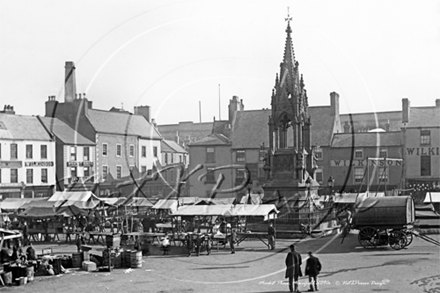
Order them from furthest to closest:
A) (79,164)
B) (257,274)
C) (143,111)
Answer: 1. (143,111)
2. (79,164)
3. (257,274)

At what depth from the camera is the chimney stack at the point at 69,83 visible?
59.8m

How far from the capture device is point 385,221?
2558 cm

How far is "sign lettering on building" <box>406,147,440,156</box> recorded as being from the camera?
54469mm

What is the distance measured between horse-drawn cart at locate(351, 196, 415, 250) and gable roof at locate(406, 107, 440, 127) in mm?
30888

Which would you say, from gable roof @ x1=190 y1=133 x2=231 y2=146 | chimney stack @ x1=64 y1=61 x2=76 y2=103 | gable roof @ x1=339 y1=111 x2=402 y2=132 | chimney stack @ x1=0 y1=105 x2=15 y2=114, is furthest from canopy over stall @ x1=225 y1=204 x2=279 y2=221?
gable roof @ x1=339 y1=111 x2=402 y2=132

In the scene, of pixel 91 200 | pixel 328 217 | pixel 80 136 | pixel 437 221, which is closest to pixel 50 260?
pixel 91 200

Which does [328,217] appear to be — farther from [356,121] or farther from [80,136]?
[356,121]

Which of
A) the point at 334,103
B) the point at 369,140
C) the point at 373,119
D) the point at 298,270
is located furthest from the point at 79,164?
the point at 373,119

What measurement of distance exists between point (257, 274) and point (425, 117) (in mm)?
41385

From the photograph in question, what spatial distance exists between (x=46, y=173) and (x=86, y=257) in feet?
107

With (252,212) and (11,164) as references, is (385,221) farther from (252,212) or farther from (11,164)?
(11,164)

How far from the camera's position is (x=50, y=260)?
21000 millimetres

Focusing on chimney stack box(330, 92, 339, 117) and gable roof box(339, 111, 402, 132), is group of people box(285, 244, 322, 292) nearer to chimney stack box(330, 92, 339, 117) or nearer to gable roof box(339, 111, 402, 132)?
chimney stack box(330, 92, 339, 117)

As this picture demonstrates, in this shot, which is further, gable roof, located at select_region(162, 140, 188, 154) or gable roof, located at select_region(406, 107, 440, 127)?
gable roof, located at select_region(162, 140, 188, 154)
